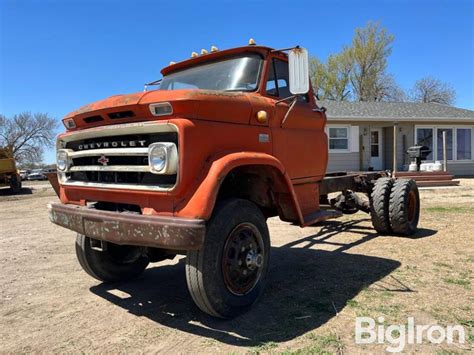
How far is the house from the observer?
18.3 m

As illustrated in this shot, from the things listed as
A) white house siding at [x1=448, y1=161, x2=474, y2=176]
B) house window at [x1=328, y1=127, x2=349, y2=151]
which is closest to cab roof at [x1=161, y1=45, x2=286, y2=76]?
house window at [x1=328, y1=127, x2=349, y2=151]

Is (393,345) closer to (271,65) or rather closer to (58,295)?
(271,65)

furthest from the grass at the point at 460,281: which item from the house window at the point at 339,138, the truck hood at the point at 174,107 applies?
the house window at the point at 339,138

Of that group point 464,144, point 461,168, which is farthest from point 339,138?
point 464,144

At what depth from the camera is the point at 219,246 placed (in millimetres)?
3154

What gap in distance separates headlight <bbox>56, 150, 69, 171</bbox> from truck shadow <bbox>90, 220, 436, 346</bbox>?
144 cm

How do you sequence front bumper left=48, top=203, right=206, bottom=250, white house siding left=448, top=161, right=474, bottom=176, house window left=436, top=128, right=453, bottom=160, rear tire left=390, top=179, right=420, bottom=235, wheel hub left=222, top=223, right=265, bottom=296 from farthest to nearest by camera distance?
white house siding left=448, top=161, right=474, bottom=176, house window left=436, top=128, right=453, bottom=160, rear tire left=390, top=179, right=420, bottom=235, wheel hub left=222, top=223, right=265, bottom=296, front bumper left=48, top=203, right=206, bottom=250

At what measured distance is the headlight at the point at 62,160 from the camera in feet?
13.0

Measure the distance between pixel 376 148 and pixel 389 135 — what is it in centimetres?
94

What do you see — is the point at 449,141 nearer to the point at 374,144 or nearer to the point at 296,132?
the point at 374,144

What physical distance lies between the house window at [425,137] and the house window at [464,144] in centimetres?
175

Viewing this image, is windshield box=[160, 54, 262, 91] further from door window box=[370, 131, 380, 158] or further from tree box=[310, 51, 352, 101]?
tree box=[310, 51, 352, 101]

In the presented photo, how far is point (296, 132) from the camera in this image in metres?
4.53

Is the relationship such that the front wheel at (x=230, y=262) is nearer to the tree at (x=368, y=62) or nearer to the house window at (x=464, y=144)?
the house window at (x=464, y=144)
